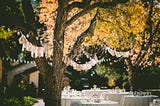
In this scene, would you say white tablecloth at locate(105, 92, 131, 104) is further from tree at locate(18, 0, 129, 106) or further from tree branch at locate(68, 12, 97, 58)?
tree at locate(18, 0, 129, 106)

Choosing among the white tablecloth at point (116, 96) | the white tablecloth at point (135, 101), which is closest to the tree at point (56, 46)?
the white tablecloth at point (135, 101)

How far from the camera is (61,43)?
1459 cm

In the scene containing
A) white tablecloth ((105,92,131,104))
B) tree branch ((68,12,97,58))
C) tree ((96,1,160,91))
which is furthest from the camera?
white tablecloth ((105,92,131,104))

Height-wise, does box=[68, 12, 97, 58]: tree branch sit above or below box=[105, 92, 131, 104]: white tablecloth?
above

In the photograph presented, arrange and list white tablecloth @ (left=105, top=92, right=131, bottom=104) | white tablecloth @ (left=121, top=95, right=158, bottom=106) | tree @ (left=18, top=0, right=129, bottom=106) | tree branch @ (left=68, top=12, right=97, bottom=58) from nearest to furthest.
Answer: tree @ (left=18, top=0, right=129, bottom=106) → tree branch @ (left=68, top=12, right=97, bottom=58) → white tablecloth @ (left=121, top=95, right=158, bottom=106) → white tablecloth @ (left=105, top=92, right=131, bottom=104)

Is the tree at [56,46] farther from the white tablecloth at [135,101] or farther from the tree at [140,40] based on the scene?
→ the white tablecloth at [135,101]

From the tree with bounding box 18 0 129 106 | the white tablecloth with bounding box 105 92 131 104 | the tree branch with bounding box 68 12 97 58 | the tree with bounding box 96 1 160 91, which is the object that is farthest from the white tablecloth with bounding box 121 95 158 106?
the tree with bounding box 18 0 129 106

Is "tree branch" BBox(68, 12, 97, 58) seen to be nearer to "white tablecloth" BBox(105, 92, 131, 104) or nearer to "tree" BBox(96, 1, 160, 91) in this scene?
"tree" BBox(96, 1, 160, 91)

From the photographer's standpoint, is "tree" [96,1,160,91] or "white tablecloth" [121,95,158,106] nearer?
"white tablecloth" [121,95,158,106]

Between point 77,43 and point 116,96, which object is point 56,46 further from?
point 116,96

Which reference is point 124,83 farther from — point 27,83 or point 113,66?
point 27,83

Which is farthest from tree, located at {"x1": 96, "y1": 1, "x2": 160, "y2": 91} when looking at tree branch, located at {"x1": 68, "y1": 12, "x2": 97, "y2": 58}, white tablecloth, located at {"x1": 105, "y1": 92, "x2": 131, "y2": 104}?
tree branch, located at {"x1": 68, "y1": 12, "x2": 97, "y2": 58}

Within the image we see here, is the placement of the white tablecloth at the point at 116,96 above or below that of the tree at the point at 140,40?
below

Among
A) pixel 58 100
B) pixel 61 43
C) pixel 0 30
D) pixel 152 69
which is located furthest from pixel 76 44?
pixel 152 69
